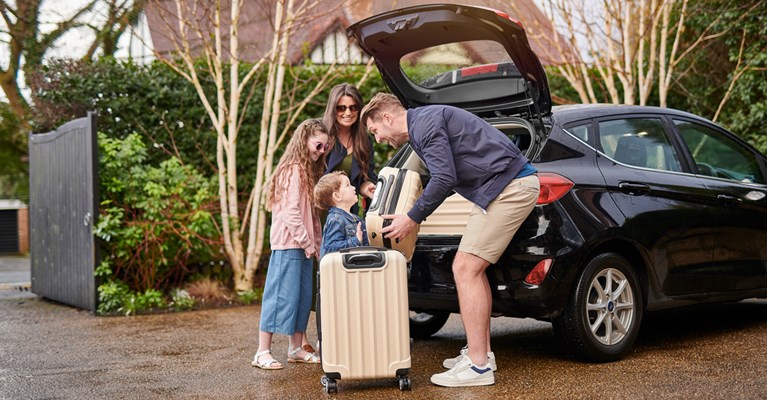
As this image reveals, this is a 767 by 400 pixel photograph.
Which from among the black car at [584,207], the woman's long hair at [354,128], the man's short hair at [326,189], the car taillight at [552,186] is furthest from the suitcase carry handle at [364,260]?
the woman's long hair at [354,128]

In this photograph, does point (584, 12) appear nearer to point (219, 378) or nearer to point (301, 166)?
point (301, 166)

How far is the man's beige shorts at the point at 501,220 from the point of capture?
15.8ft

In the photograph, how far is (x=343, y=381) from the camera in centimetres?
510

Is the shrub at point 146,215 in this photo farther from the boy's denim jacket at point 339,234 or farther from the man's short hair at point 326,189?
the boy's denim jacket at point 339,234

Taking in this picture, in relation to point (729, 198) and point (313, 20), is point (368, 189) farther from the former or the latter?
point (313, 20)

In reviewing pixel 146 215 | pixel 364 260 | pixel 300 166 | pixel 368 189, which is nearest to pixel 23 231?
pixel 146 215

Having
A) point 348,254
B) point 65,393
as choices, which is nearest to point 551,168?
A: point 348,254

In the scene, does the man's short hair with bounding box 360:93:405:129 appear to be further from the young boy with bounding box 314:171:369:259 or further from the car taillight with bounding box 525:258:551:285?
the car taillight with bounding box 525:258:551:285

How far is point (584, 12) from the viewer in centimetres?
1108

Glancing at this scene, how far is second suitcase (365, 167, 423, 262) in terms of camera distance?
16.1ft

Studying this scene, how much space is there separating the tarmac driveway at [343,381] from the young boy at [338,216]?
0.80 m

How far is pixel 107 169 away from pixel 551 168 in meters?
5.19

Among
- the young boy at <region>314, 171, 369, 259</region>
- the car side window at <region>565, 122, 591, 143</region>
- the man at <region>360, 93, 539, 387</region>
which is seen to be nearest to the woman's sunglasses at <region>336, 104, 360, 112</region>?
the young boy at <region>314, 171, 369, 259</region>

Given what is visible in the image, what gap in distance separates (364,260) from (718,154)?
3198mm
